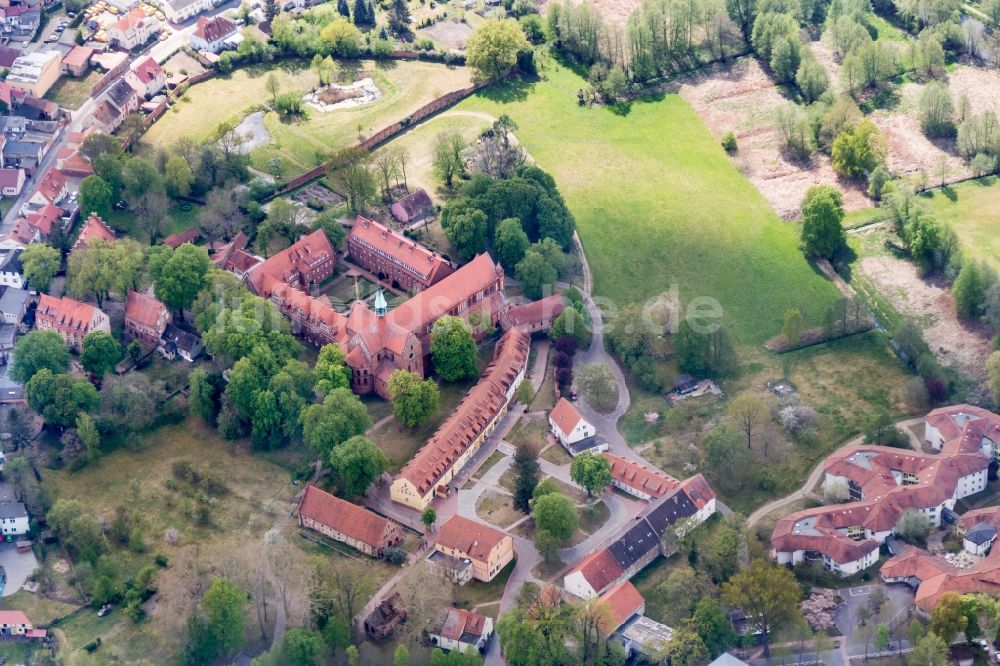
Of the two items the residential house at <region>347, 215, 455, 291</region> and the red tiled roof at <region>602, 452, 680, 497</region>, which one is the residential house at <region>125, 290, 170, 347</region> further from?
the red tiled roof at <region>602, 452, 680, 497</region>

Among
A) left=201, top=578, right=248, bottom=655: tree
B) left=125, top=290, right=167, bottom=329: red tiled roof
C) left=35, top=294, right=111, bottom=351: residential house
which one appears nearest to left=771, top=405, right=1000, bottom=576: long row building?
left=201, top=578, right=248, bottom=655: tree

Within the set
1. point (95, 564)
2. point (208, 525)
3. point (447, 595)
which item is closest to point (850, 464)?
point (447, 595)

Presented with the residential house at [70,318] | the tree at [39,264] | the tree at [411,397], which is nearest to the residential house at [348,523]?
the tree at [411,397]

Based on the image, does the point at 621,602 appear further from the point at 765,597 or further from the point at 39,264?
the point at 39,264

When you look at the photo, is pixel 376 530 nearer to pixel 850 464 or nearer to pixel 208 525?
pixel 208 525

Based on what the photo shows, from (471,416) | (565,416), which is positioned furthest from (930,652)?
(471,416)

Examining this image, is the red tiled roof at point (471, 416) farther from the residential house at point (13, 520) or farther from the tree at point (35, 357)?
the tree at point (35, 357)
